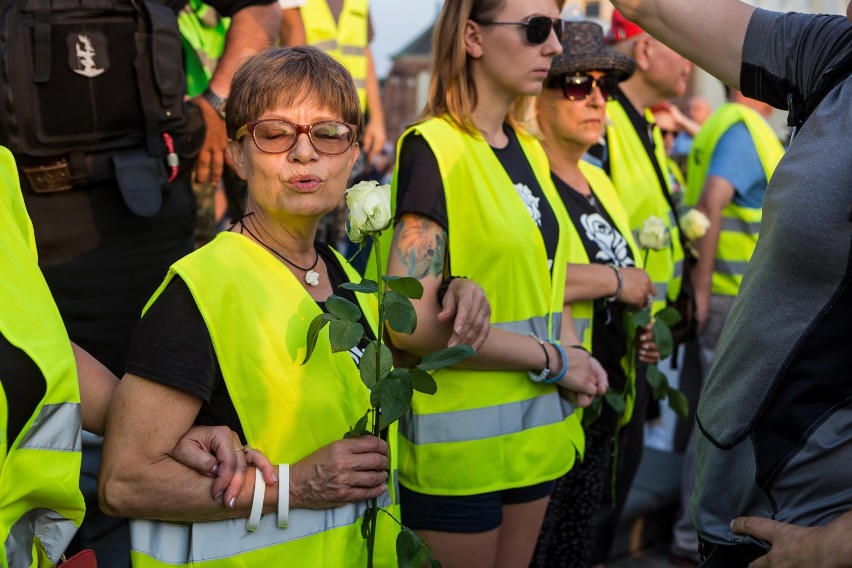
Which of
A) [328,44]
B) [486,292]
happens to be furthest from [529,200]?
[328,44]

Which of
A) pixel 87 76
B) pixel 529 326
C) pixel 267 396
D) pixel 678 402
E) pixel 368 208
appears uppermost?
pixel 368 208

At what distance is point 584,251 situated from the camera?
3539mm

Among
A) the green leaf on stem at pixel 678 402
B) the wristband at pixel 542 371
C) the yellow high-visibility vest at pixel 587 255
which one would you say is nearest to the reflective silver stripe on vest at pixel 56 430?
the wristband at pixel 542 371

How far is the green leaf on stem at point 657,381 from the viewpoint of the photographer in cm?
387

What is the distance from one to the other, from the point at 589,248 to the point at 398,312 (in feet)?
5.66

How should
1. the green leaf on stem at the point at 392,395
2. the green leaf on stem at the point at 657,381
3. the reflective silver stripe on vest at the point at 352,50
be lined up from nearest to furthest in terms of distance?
the green leaf on stem at the point at 392,395, the green leaf on stem at the point at 657,381, the reflective silver stripe on vest at the point at 352,50

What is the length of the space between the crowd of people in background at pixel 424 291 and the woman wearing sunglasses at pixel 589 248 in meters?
0.01

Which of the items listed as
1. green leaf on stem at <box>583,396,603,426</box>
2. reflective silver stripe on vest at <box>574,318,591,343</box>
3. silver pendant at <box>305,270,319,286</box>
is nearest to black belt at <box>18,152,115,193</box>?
silver pendant at <box>305,270,319,286</box>

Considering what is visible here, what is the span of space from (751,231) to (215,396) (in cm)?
371

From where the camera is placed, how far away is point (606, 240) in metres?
3.68

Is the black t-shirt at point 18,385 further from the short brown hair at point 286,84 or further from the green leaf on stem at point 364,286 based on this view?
the short brown hair at point 286,84

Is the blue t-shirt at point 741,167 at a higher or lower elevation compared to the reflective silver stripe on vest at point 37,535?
lower

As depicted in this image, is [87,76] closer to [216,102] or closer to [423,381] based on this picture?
[216,102]

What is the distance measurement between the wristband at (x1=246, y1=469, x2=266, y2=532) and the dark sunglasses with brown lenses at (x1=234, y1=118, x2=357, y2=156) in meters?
0.71
